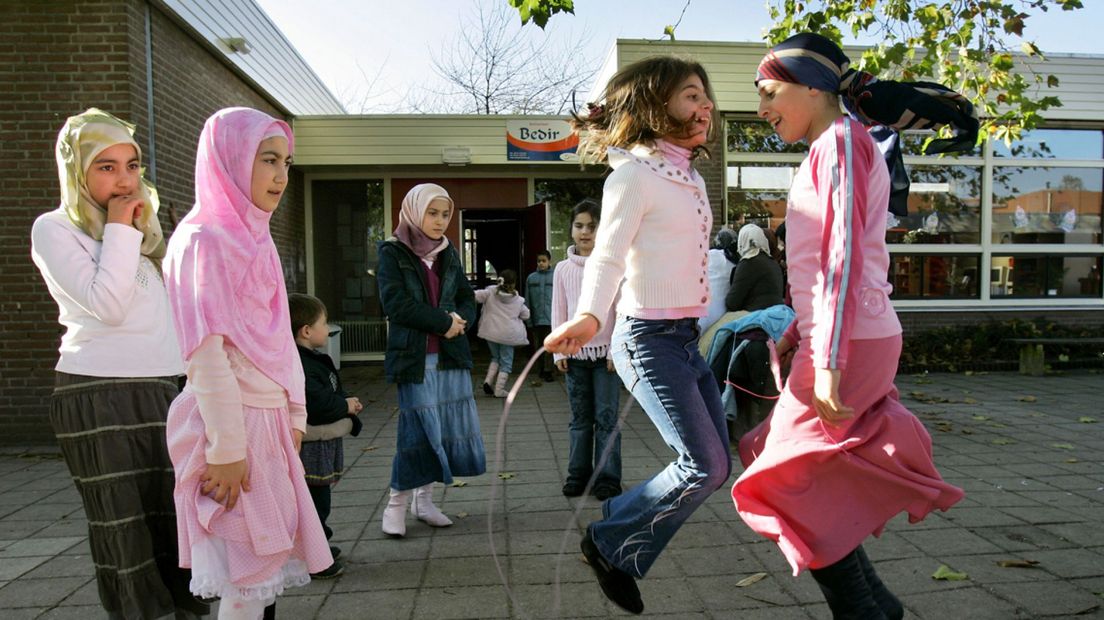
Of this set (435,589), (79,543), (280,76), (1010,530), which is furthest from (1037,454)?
(280,76)

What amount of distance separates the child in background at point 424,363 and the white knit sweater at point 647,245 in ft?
5.39

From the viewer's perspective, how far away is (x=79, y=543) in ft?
14.1

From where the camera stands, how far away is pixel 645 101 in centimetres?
269

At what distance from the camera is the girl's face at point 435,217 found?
13.5ft

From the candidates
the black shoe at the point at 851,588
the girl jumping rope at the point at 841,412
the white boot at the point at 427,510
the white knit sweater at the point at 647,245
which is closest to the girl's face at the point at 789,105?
the girl jumping rope at the point at 841,412

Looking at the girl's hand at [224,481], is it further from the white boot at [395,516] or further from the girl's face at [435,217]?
the girl's face at [435,217]

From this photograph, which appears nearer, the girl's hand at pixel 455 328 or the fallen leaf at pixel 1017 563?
the fallen leaf at pixel 1017 563

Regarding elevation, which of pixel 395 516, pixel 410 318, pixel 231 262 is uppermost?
pixel 231 262

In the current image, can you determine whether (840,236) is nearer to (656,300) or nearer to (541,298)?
(656,300)

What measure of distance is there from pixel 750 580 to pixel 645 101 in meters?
2.22

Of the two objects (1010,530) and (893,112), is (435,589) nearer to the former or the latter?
(893,112)

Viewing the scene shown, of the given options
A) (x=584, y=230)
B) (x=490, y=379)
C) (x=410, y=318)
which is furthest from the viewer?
(x=490, y=379)

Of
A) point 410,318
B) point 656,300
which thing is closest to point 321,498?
point 410,318

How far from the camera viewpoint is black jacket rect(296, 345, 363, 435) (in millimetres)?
3609
